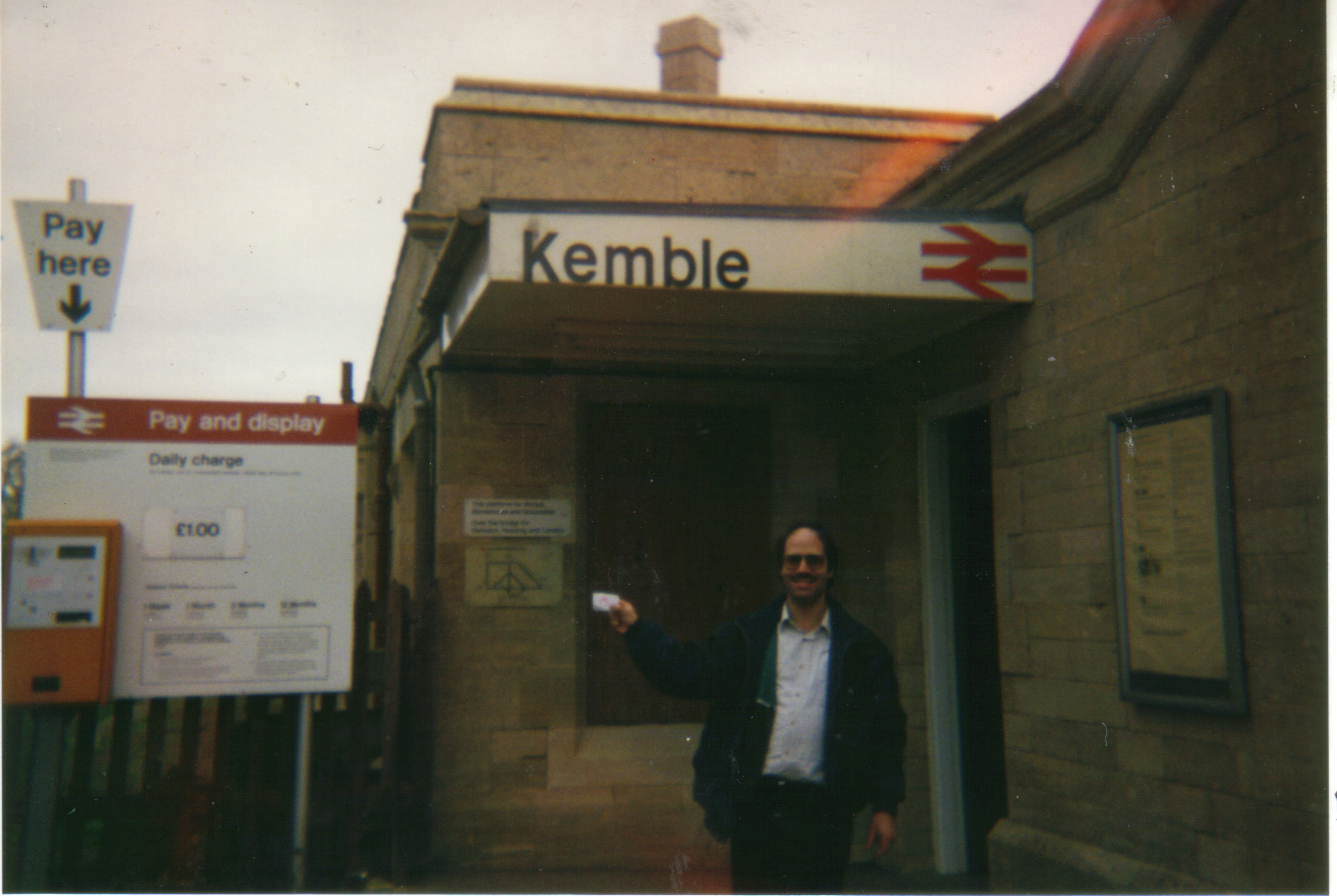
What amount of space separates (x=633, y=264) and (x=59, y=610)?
2689mm

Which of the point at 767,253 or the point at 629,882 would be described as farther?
the point at 629,882

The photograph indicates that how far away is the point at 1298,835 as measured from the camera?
3.56m

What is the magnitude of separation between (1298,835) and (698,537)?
3888mm

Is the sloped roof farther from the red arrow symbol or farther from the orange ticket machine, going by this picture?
the orange ticket machine

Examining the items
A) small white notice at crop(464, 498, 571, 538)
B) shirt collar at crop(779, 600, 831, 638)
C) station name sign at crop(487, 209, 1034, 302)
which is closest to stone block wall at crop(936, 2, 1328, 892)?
station name sign at crop(487, 209, 1034, 302)

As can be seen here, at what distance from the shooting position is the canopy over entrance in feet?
15.4

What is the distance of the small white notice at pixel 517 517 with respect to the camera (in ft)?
21.2

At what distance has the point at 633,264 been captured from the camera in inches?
186

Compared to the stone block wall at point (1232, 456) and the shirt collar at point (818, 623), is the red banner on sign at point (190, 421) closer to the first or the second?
the shirt collar at point (818, 623)

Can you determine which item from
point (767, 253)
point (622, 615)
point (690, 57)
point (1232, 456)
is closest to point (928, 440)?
point (767, 253)

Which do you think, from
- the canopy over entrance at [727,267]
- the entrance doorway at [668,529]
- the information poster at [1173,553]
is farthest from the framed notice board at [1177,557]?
Result: the entrance doorway at [668,529]

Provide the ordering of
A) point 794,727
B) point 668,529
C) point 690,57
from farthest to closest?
point 690,57
point 668,529
point 794,727

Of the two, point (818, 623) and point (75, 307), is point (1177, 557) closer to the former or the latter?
point (818, 623)

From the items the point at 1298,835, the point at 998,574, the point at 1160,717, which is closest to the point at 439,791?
the point at 998,574
